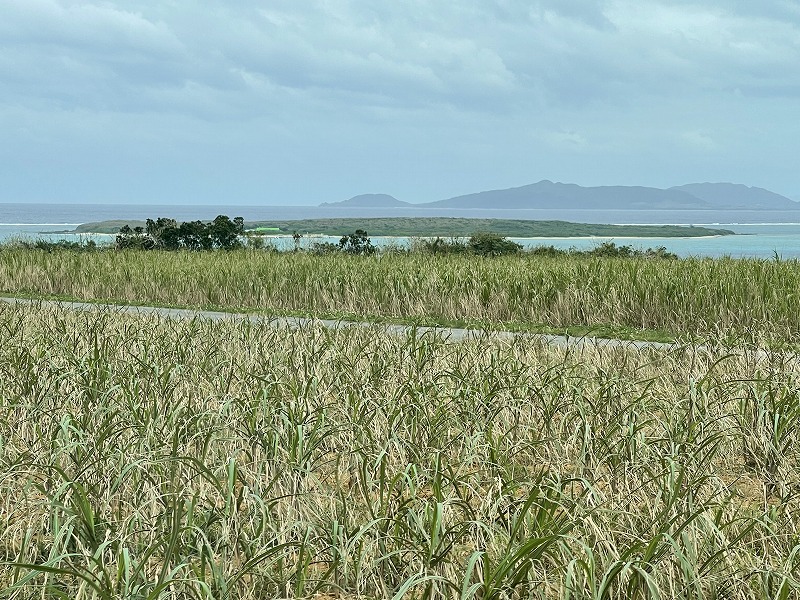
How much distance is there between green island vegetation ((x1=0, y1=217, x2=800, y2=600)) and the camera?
3.62 metres

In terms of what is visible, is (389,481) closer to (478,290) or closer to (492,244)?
(478,290)

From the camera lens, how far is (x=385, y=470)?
197 inches

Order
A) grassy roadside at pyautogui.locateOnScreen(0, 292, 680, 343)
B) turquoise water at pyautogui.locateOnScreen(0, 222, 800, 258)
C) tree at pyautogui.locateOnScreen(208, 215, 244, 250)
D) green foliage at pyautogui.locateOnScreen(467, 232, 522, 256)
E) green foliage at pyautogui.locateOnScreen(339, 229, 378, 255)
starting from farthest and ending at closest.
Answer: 1. tree at pyautogui.locateOnScreen(208, 215, 244, 250)
2. green foliage at pyautogui.locateOnScreen(467, 232, 522, 256)
3. green foliage at pyautogui.locateOnScreen(339, 229, 378, 255)
4. turquoise water at pyautogui.locateOnScreen(0, 222, 800, 258)
5. grassy roadside at pyautogui.locateOnScreen(0, 292, 680, 343)

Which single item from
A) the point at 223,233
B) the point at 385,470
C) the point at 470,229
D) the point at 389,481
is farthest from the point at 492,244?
the point at 470,229

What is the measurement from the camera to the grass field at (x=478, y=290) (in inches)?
465

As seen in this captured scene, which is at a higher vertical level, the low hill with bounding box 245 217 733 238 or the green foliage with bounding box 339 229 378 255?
the green foliage with bounding box 339 229 378 255

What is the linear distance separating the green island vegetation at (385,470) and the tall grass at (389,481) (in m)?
0.02

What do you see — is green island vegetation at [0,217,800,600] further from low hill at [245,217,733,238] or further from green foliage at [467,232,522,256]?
low hill at [245,217,733,238]

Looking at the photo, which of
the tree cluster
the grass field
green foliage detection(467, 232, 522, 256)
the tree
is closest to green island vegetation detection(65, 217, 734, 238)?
the tree cluster

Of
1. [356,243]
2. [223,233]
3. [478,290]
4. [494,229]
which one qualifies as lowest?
[494,229]

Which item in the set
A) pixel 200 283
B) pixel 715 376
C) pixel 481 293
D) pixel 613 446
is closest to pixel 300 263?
pixel 200 283

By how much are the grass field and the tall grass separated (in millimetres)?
3369

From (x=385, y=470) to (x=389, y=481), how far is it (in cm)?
A: 20

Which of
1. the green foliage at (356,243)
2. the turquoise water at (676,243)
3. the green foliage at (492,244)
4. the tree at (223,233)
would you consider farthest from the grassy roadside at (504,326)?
the tree at (223,233)
